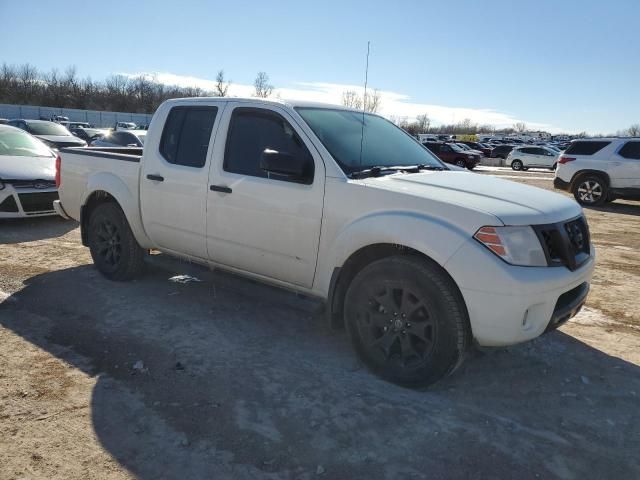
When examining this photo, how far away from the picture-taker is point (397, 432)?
2.89 m

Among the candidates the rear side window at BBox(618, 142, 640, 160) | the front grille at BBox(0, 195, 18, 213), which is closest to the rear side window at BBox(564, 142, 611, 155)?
the rear side window at BBox(618, 142, 640, 160)

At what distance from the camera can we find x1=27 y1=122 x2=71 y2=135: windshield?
16.2 m

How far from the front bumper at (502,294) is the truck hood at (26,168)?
23.8 feet

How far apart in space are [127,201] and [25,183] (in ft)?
12.6

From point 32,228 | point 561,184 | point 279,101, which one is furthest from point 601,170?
point 32,228

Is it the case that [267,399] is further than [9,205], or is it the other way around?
[9,205]

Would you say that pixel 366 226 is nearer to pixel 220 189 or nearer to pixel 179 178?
pixel 220 189

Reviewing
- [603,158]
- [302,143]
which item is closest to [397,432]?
[302,143]

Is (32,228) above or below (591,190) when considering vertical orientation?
below

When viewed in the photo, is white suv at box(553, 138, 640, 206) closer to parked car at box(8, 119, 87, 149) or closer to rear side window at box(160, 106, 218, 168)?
rear side window at box(160, 106, 218, 168)

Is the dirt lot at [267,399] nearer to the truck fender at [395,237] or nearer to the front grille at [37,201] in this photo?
the truck fender at [395,237]

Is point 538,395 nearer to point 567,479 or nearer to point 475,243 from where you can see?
point 567,479

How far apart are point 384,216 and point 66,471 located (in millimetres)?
2252

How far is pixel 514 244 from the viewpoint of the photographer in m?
3.00
